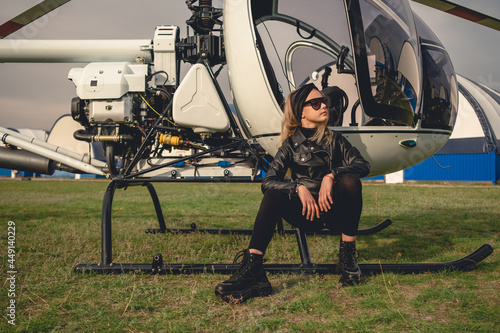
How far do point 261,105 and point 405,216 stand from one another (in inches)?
174

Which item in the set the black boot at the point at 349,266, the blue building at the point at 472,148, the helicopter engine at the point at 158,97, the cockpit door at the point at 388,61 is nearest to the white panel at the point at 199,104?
the helicopter engine at the point at 158,97

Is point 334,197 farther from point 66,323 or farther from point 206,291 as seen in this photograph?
point 66,323

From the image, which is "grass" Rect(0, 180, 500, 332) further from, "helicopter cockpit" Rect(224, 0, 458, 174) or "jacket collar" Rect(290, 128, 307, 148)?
"helicopter cockpit" Rect(224, 0, 458, 174)

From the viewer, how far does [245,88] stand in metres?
3.01

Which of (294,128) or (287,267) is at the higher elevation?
(294,128)

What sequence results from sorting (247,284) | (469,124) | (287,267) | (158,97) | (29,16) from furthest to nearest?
(469,124), (158,97), (29,16), (287,267), (247,284)

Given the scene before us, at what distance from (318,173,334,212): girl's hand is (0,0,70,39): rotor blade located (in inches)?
104

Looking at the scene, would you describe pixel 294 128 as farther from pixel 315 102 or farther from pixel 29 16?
pixel 29 16

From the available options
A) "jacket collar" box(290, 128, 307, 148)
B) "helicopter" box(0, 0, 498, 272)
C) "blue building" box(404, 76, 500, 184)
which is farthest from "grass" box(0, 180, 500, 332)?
"blue building" box(404, 76, 500, 184)

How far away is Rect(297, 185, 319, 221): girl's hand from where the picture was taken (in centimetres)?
218

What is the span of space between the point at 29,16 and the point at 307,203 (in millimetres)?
3047

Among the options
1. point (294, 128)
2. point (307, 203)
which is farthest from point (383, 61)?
point (307, 203)

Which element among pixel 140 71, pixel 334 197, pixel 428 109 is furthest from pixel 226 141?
pixel 428 109

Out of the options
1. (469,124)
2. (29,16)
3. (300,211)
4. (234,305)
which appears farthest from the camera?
(469,124)
